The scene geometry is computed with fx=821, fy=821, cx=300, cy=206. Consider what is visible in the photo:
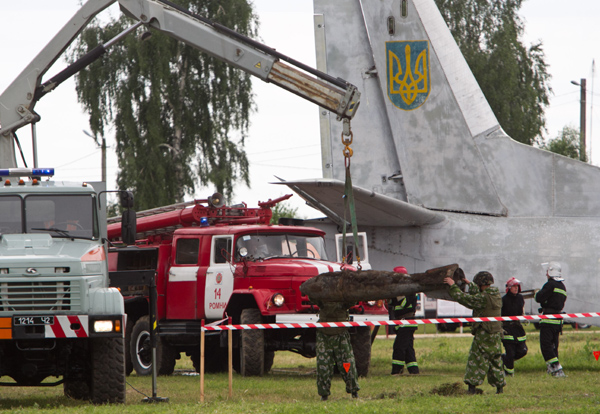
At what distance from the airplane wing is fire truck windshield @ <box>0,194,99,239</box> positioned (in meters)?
2.60

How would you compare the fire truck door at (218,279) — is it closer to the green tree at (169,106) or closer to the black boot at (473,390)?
the black boot at (473,390)

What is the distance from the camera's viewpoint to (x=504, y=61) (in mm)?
32188

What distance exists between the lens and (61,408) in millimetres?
9023

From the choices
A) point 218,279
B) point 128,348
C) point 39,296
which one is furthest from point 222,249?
point 39,296

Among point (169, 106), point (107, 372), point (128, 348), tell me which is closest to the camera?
point (107, 372)

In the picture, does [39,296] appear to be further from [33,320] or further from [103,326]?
[103,326]

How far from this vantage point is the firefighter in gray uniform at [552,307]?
1228 cm

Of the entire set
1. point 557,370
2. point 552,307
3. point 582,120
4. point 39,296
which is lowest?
point 557,370

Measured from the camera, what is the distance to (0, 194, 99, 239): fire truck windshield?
973cm

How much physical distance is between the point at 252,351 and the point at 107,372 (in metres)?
3.44

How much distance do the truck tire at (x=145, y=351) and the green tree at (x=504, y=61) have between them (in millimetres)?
20753

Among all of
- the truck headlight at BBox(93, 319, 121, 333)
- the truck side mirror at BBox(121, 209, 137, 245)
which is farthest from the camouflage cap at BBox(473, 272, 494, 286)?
the truck headlight at BBox(93, 319, 121, 333)

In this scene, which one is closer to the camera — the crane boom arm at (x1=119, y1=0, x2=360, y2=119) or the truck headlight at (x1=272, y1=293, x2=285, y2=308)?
the crane boom arm at (x1=119, y1=0, x2=360, y2=119)

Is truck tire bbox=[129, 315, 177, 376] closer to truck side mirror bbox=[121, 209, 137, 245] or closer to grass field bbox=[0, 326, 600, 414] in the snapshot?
grass field bbox=[0, 326, 600, 414]
